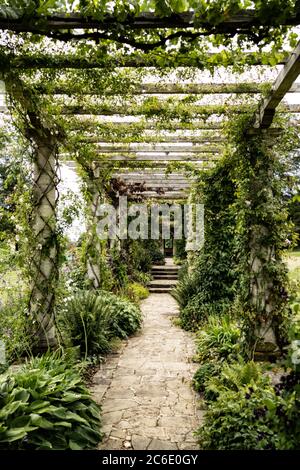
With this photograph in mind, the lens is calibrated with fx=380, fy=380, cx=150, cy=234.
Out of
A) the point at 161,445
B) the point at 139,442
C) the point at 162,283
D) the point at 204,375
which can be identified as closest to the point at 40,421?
the point at 139,442

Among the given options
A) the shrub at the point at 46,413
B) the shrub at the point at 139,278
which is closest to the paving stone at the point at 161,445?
the shrub at the point at 46,413

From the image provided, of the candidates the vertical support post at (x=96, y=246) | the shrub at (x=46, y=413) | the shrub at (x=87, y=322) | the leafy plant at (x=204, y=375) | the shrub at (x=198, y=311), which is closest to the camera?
the shrub at (x=46, y=413)

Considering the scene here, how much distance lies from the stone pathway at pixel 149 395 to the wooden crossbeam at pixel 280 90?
3.16 metres

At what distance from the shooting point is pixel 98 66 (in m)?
3.59

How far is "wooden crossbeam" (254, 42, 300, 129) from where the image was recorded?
10.5ft

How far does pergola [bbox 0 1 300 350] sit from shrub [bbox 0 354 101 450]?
3.47 ft

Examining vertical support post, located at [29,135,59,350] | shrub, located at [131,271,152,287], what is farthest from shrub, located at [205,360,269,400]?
shrub, located at [131,271,152,287]

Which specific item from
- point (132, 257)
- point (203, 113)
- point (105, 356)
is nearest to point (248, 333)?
point (105, 356)

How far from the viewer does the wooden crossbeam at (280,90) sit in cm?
321

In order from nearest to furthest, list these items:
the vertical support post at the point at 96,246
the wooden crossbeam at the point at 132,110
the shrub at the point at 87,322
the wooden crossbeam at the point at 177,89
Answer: the wooden crossbeam at the point at 177,89 → the wooden crossbeam at the point at 132,110 → the shrub at the point at 87,322 → the vertical support post at the point at 96,246

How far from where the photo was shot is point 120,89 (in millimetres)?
4277

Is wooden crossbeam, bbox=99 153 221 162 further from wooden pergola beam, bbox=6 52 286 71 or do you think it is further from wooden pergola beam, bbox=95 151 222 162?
wooden pergola beam, bbox=6 52 286 71

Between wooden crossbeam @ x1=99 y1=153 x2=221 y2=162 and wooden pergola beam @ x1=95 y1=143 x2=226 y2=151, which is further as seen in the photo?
wooden crossbeam @ x1=99 y1=153 x2=221 y2=162

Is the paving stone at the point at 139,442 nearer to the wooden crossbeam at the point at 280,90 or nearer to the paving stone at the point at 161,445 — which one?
the paving stone at the point at 161,445
